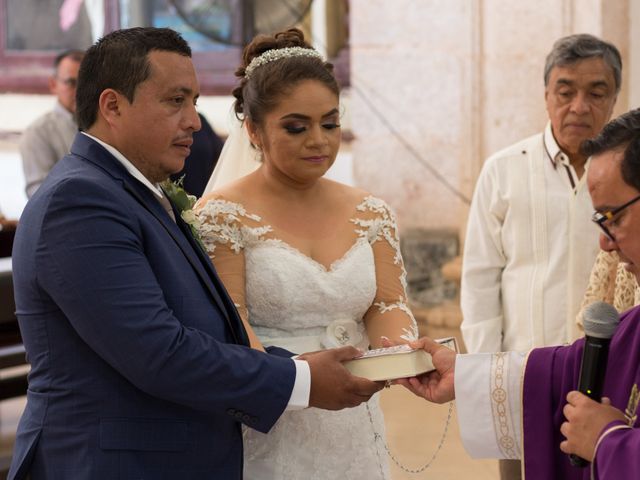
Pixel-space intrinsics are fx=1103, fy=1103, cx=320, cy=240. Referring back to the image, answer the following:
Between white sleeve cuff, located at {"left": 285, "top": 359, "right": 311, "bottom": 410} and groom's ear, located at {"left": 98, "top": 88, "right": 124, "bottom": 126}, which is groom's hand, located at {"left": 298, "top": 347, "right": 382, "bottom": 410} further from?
groom's ear, located at {"left": 98, "top": 88, "right": 124, "bottom": 126}

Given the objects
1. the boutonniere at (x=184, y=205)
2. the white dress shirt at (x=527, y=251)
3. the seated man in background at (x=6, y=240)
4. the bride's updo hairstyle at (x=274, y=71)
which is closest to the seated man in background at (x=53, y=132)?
the seated man in background at (x=6, y=240)

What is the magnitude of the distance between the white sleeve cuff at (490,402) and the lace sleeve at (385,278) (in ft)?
1.29

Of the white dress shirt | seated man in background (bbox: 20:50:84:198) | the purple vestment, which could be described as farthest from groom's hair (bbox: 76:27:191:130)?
seated man in background (bbox: 20:50:84:198)

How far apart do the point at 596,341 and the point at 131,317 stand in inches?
40.8

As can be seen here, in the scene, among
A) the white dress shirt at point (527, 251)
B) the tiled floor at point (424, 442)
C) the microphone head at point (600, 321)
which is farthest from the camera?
the tiled floor at point (424, 442)

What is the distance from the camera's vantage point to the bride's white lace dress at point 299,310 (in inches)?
129

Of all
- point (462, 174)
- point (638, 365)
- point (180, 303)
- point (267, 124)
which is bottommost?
point (462, 174)

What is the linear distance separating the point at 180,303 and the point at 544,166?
86.1 inches

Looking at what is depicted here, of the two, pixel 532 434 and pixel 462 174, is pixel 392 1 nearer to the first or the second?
pixel 462 174

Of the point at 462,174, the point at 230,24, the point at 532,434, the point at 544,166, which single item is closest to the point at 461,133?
the point at 462,174

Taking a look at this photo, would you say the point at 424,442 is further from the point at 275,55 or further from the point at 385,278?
the point at 275,55

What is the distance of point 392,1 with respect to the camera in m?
8.48

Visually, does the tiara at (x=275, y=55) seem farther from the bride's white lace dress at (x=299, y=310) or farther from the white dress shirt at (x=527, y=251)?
the white dress shirt at (x=527, y=251)

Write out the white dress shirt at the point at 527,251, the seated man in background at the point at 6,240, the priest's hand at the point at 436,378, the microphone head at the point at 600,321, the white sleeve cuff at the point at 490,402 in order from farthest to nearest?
the seated man in background at the point at 6,240, the white dress shirt at the point at 527,251, the priest's hand at the point at 436,378, the white sleeve cuff at the point at 490,402, the microphone head at the point at 600,321
